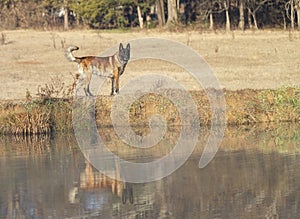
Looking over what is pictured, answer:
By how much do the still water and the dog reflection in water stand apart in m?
0.02

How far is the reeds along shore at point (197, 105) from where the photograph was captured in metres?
23.5

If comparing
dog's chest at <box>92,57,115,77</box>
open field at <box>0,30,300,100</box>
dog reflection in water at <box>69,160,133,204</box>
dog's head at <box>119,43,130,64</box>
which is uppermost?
dog's head at <box>119,43,130,64</box>

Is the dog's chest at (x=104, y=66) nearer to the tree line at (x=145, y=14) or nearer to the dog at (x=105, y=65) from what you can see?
the dog at (x=105, y=65)

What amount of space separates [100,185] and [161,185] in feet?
3.72

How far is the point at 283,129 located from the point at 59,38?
974 inches

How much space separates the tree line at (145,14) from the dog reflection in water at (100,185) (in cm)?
3610

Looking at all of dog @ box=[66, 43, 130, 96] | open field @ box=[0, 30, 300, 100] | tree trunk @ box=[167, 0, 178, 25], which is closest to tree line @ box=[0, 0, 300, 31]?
tree trunk @ box=[167, 0, 178, 25]

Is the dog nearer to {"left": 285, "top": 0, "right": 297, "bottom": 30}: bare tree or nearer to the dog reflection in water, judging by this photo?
the dog reflection in water

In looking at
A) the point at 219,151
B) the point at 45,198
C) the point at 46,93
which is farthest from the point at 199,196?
the point at 46,93

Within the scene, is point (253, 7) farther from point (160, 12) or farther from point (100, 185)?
point (100, 185)

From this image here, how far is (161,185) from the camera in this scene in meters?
15.8

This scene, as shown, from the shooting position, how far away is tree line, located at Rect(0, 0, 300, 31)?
55.9 metres

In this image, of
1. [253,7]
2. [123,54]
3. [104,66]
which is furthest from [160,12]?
[123,54]

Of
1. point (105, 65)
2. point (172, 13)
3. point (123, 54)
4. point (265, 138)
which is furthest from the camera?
point (172, 13)
